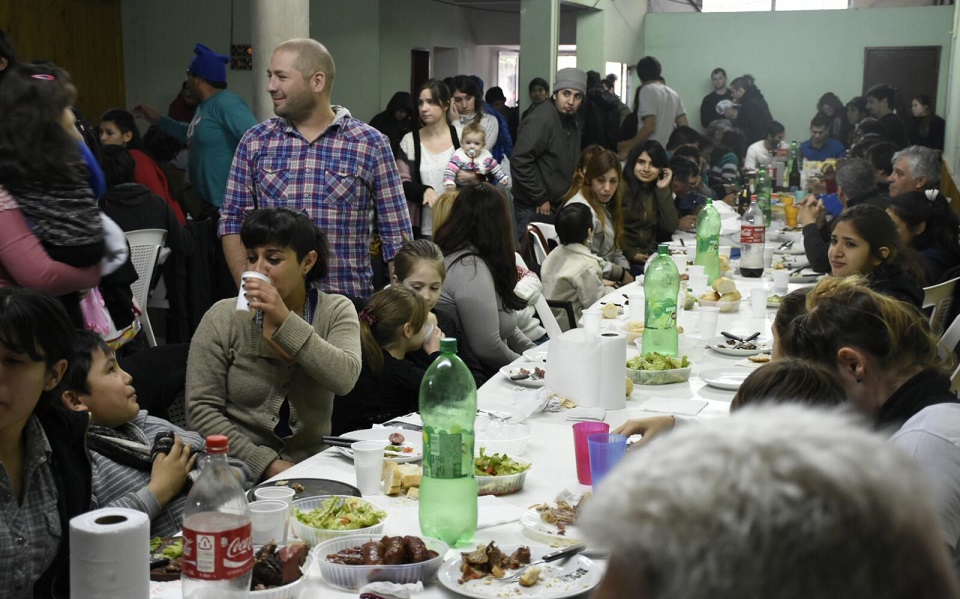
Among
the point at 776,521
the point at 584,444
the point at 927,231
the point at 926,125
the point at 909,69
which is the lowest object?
the point at 584,444

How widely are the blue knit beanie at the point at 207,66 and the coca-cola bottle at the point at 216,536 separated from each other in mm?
4406

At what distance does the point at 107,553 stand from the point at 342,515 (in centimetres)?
57

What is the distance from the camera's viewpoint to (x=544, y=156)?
8.03 metres

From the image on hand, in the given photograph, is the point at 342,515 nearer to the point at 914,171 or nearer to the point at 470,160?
the point at 470,160

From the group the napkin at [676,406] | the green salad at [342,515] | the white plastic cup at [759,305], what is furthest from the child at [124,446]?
the white plastic cup at [759,305]

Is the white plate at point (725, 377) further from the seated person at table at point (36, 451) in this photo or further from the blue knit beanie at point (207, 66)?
the blue knit beanie at point (207, 66)

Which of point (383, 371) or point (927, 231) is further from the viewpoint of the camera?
point (927, 231)

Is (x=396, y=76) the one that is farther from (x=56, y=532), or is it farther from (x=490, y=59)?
(x=56, y=532)

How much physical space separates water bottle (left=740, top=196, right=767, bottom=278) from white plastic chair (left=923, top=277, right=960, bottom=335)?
1.04m

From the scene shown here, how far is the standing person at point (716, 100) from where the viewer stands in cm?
1580

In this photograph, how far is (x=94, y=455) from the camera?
2.32m

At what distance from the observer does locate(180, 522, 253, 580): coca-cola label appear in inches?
61.2

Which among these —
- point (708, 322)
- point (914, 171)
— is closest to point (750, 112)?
point (914, 171)

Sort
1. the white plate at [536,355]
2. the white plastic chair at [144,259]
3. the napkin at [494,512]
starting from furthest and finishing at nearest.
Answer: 1. the white plastic chair at [144,259]
2. the white plate at [536,355]
3. the napkin at [494,512]
